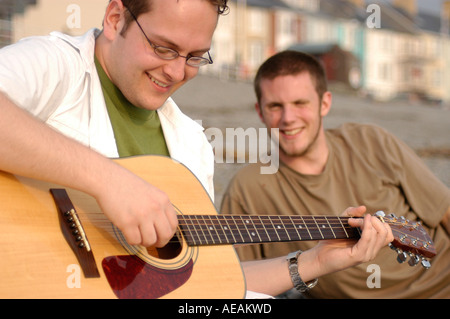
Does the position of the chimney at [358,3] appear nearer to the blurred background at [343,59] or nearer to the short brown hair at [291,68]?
the blurred background at [343,59]

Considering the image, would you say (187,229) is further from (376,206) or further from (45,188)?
(376,206)

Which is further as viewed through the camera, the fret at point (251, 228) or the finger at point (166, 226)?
the fret at point (251, 228)

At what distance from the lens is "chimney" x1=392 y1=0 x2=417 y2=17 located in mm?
56281

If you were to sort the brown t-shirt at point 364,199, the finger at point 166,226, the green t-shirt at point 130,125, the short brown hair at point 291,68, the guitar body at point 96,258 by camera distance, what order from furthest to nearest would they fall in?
the short brown hair at point 291,68, the brown t-shirt at point 364,199, the green t-shirt at point 130,125, the finger at point 166,226, the guitar body at point 96,258

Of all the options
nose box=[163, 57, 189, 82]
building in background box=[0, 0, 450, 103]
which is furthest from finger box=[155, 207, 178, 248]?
building in background box=[0, 0, 450, 103]

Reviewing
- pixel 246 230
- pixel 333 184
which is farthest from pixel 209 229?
pixel 333 184

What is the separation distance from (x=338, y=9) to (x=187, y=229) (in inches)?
2021

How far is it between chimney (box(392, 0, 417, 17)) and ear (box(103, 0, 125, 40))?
A: 58585 millimetres

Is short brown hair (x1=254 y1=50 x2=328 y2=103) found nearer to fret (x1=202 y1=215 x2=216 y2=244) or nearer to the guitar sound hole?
fret (x1=202 y1=215 x2=216 y2=244)

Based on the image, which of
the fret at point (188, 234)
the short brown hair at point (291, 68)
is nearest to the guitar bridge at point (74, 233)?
the fret at point (188, 234)

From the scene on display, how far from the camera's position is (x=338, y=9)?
166 feet

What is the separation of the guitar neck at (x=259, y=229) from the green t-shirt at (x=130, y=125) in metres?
0.45

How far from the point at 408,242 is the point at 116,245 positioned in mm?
1393

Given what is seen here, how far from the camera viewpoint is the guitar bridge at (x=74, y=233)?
1833 mm
